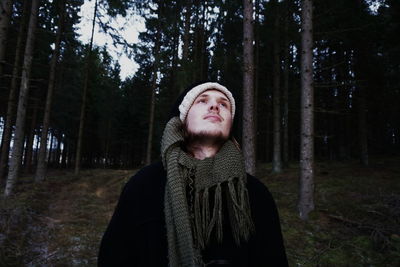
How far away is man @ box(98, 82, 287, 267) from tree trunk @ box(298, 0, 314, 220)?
555cm

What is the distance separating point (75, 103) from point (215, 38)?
664 inches

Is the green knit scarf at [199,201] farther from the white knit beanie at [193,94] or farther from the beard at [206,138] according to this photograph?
the white knit beanie at [193,94]

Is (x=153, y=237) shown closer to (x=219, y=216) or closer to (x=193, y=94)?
(x=219, y=216)

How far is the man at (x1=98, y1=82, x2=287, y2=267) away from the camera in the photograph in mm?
1700

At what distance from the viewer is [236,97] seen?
2705 mm

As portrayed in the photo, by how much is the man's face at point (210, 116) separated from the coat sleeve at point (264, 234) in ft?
1.99

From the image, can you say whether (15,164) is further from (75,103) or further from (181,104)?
(75,103)

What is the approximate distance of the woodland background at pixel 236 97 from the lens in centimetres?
591

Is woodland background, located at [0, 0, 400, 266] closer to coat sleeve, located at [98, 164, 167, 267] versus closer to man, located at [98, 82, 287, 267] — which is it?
man, located at [98, 82, 287, 267]

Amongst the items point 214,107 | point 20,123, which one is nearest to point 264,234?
point 214,107

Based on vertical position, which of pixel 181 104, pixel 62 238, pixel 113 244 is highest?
pixel 181 104

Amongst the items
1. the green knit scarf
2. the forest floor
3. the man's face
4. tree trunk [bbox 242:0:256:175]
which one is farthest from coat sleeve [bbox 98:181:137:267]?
tree trunk [bbox 242:0:256:175]

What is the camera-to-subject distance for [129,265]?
185 centimetres

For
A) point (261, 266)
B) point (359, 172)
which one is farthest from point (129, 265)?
point (359, 172)
